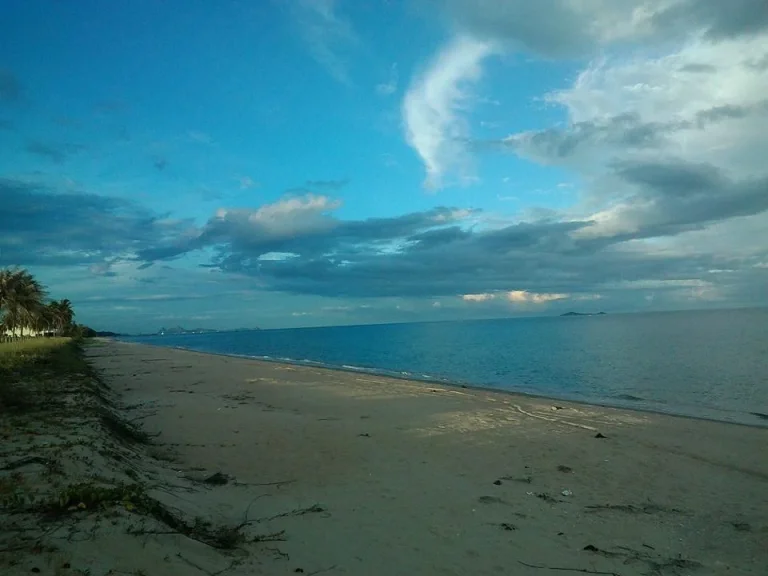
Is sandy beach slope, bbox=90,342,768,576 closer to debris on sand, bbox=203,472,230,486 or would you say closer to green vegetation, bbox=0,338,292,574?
debris on sand, bbox=203,472,230,486

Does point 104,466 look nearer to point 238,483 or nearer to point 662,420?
point 238,483

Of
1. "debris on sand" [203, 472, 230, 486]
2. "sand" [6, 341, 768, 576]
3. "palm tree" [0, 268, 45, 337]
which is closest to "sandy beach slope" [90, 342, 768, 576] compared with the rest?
"sand" [6, 341, 768, 576]

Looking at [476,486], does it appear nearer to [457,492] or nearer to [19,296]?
[457,492]

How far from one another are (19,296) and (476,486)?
7162 centimetres

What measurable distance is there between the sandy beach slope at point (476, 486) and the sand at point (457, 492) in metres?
0.04

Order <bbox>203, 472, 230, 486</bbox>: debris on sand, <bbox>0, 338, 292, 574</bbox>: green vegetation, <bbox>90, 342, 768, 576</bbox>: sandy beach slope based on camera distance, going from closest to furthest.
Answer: <bbox>0, 338, 292, 574</bbox>: green vegetation
<bbox>90, 342, 768, 576</bbox>: sandy beach slope
<bbox>203, 472, 230, 486</bbox>: debris on sand

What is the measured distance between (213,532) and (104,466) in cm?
315

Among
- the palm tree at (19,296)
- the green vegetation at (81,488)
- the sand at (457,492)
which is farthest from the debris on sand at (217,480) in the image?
the palm tree at (19,296)

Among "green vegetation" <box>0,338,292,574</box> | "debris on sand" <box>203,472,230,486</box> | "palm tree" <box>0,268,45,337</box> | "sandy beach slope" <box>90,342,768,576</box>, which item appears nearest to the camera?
"green vegetation" <box>0,338,292,574</box>

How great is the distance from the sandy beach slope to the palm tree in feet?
180

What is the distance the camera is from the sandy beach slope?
6988 mm

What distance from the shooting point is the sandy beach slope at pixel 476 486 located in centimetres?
699

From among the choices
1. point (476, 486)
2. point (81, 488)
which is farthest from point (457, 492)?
point (81, 488)

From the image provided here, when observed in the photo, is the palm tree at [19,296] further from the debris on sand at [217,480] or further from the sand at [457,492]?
the debris on sand at [217,480]
